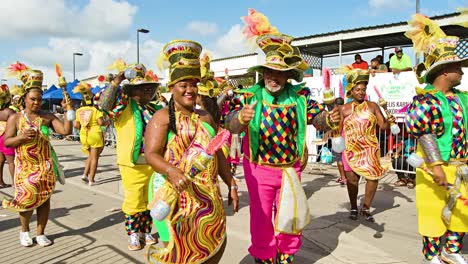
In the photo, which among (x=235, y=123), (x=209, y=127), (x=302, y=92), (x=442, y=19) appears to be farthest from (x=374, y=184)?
(x=442, y=19)

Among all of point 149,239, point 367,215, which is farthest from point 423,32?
point 149,239

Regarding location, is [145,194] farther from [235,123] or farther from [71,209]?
[71,209]

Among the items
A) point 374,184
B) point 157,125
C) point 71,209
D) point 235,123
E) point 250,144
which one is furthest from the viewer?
point 71,209

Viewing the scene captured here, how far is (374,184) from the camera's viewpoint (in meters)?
5.43

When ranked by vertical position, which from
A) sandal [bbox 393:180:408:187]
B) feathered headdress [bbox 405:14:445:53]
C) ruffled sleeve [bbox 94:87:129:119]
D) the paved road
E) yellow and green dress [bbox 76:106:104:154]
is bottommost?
the paved road

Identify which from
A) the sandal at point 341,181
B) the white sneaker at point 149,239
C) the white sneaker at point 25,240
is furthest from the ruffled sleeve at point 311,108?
the sandal at point 341,181

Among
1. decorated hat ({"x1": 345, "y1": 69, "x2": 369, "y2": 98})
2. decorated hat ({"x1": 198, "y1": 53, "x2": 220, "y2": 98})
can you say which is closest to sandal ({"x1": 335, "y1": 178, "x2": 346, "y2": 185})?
decorated hat ({"x1": 345, "y1": 69, "x2": 369, "y2": 98})

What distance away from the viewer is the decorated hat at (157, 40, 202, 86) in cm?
268

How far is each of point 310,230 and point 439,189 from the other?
200cm

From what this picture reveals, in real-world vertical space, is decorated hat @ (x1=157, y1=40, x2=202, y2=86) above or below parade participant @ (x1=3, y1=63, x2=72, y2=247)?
above

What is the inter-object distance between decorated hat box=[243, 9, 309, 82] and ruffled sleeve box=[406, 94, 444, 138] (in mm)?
1039

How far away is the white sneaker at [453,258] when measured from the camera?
3.33 meters

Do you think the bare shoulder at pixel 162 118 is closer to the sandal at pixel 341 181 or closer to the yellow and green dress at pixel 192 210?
the yellow and green dress at pixel 192 210

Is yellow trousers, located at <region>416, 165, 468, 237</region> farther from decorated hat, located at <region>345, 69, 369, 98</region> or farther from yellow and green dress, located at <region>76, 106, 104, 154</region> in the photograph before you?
yellow and green dress, located at <region>76, 106, 104, 154</region>
